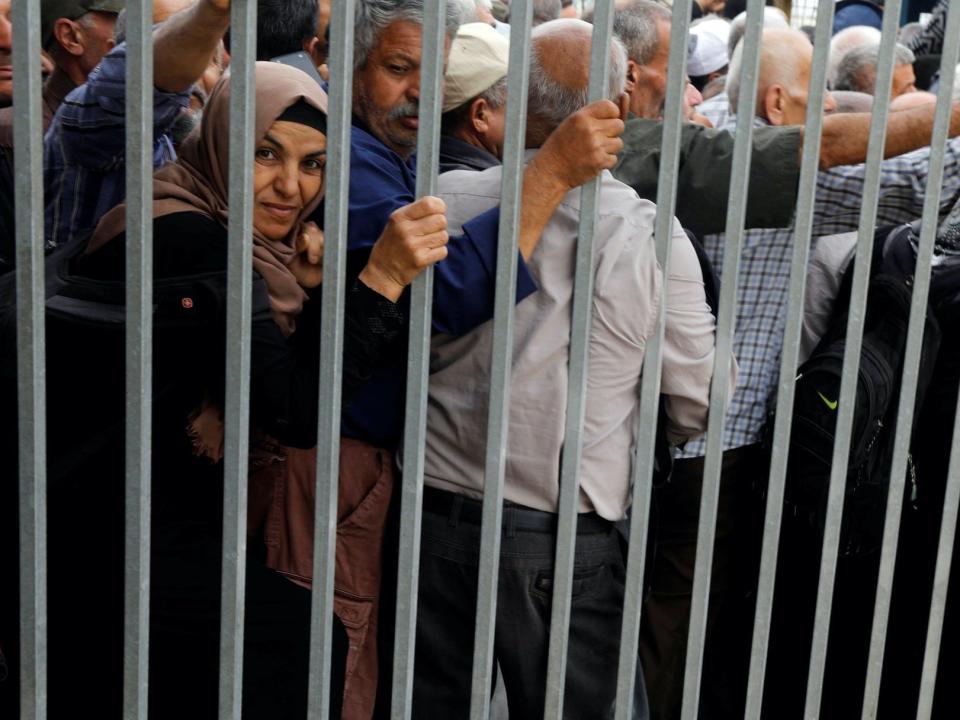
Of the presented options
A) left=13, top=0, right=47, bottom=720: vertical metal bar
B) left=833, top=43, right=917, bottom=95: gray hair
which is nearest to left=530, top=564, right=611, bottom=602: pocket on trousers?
left=13, top=0, right=47, bottom=720: vertical metal bar

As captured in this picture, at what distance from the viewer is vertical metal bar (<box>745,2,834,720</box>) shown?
206 cm

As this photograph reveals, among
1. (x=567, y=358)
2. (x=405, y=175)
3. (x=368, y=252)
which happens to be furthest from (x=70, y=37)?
(x=567, y=358)

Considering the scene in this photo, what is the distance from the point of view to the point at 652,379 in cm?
215

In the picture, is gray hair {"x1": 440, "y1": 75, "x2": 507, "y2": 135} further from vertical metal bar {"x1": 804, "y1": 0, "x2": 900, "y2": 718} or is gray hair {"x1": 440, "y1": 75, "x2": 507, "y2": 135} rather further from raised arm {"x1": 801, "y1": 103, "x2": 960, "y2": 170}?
vertical metal bar {"x1": 804, "y1": 0, "x2": 900, "y2": 718}

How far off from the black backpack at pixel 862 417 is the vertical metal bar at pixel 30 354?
5.21 ft

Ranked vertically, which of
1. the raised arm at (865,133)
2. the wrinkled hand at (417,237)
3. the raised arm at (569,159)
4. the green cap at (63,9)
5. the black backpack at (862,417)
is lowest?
the black backpack at (862,417)

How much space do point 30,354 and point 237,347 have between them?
28cm

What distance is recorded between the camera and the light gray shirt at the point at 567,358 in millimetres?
2346

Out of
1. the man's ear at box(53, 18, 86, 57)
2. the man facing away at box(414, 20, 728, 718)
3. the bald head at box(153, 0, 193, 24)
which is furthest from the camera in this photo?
the bald head at box(153, 0, 193, 24)

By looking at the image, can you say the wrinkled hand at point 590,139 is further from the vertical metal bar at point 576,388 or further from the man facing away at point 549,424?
the man facing away at point 549,424

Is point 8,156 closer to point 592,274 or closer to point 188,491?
point 188,491

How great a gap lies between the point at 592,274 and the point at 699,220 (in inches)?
34.3

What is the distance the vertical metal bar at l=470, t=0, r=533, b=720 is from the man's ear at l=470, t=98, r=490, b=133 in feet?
2.78

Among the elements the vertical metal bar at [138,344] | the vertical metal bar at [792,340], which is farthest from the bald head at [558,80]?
the vertical metal bar at [138,344]
